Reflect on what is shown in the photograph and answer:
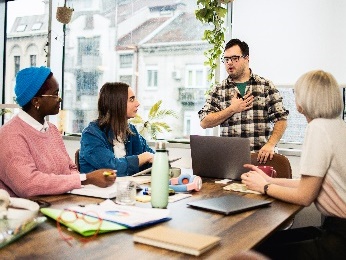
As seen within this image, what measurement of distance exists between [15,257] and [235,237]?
2.09 ft

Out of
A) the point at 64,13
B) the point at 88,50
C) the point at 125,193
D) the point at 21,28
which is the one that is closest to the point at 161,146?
the point at 125,193

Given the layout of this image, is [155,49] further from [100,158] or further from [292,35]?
[100,158]

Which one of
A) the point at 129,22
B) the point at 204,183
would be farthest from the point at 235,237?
the point at 129,22

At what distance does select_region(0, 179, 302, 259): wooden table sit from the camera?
1127 mm

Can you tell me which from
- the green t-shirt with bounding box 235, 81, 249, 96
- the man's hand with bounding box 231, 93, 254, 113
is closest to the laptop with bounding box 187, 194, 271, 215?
the man's hand with bounding box 231, 93, 254, 113

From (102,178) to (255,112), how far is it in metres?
1.69

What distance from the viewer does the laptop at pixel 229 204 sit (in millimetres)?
1676

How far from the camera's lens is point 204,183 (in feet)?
7.75

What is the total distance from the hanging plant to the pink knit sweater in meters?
2.42

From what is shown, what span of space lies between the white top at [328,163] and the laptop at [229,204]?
233 millimetres

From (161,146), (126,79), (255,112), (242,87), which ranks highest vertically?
(126,79)

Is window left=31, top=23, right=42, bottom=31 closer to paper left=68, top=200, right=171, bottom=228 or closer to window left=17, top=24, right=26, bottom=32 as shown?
window left=17, top=24, right=26, bottom=32

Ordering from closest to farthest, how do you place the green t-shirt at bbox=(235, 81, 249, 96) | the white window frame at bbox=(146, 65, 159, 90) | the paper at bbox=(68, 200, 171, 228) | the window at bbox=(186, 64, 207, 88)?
the paper at bbox=(68, 200, 171, 228) → the green t-shirt at bbox=(235, 81, 249, 96) → the window at bbox=(186, 64, 207, 88) → the white window frame at bbox=(146, 65, 159, 90)

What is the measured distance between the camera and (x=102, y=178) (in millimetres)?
1989
